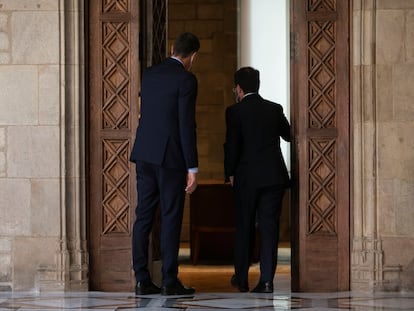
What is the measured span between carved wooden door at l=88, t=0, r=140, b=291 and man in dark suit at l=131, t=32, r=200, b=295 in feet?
1.69

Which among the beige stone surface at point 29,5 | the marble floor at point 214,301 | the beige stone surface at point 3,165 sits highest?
the beige stone surface at point 29,5

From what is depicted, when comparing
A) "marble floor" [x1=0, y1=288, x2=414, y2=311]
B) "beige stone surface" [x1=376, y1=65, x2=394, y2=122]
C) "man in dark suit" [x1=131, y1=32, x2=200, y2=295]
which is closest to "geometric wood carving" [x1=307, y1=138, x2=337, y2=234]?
"beige stone surface" [x1=376, y1=65, x2=394, y2=122]

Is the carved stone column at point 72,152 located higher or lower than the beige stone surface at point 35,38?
lower

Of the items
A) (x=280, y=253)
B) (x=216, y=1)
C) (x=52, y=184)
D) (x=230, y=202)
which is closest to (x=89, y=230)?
(x=52, y=184)

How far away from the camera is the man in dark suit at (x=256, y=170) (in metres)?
9.10

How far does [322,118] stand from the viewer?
9.18 meters

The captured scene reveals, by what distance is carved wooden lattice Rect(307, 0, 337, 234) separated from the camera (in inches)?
361

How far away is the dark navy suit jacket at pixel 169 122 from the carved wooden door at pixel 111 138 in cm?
61

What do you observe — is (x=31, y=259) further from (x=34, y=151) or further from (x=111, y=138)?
(x=111, y=138)

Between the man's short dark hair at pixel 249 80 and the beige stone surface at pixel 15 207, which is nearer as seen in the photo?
the beige stone surface at pixel 15 207

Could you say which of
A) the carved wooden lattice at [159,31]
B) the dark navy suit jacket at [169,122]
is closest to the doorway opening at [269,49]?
the carved wooden lattice at [159,31]

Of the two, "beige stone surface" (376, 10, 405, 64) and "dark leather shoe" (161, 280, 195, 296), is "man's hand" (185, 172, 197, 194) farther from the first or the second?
"beige stone surface" (376, 10, 405, 64)

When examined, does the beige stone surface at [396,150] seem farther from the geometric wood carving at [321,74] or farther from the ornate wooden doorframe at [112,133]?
the ornate wooden doorframe at [112,133]

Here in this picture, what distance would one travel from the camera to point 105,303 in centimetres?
836
